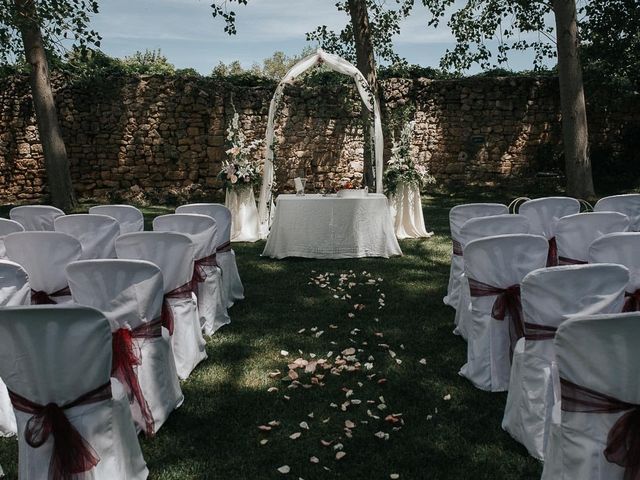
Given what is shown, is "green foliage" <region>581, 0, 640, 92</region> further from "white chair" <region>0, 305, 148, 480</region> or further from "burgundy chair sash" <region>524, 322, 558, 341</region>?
"white chair" <region>0, 305, 148, 480</region>

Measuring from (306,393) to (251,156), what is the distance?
1217 cm

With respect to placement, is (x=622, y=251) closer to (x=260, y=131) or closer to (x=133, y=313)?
(x=133, y=313)

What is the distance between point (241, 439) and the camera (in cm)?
326

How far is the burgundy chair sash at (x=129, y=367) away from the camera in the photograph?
3068mm

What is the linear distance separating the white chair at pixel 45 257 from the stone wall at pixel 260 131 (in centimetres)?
1103

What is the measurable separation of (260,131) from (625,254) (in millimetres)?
12723

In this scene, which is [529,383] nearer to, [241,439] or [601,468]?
[601,468]

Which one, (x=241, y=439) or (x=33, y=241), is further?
(x=33, y=241)

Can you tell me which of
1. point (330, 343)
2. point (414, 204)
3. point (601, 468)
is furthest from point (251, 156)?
point (601, 468)

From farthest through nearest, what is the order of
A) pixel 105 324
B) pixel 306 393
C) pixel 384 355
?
1. pixel 384 355
2. pixel 306 393
3. pixel 105 324

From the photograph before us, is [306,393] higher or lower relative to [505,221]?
lower

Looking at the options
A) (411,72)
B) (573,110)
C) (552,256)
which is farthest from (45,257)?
(411,72)

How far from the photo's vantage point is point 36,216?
20.2ft

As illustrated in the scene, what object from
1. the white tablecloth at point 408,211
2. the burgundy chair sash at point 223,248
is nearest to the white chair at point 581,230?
the burgundy chair sash at point 223,248
